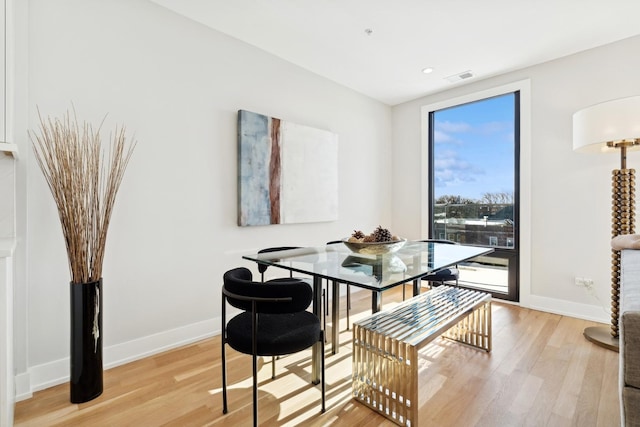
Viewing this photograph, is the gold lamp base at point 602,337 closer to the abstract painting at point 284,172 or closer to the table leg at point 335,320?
the table leg at point 335,320

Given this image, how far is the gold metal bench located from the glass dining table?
22 centimetres

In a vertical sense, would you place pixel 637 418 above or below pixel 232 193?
below

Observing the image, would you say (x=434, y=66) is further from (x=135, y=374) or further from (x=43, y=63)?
(x=135, y=374)

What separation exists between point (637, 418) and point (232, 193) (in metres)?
2.67

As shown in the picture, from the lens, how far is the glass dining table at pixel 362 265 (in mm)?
1559

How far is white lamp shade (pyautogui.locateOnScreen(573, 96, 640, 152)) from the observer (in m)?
2.26

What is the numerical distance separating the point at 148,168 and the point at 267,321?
1.47 m

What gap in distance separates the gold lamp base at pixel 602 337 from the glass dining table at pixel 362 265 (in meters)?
1.24

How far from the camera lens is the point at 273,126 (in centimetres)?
297

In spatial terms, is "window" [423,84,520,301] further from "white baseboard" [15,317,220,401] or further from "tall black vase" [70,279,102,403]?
"tall black vase" [70,279,102,403]

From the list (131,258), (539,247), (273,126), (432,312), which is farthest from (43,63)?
(539,247)

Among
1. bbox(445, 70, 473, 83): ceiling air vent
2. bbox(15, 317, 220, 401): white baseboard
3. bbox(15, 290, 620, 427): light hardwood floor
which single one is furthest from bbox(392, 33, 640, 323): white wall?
bbox(15, 317, 220, 401): white baseboard

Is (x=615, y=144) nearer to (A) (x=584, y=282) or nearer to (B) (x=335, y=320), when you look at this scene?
(A) (x=584, y=282)

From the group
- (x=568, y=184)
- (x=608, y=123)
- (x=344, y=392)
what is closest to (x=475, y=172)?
(x=568, y=184)
